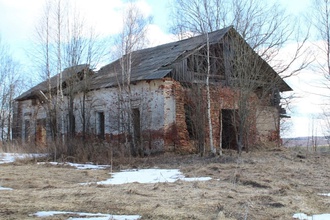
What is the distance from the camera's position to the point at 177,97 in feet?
54.9

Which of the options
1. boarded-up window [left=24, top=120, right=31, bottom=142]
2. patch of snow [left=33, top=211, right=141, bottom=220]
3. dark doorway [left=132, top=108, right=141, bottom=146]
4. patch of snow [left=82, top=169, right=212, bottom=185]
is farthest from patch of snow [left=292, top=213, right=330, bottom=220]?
boarded-up window [left=24, top=120, right=31, bottom=142]

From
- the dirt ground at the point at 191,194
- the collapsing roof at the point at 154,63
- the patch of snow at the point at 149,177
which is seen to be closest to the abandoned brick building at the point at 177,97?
the collapsing roof at the point at 154,63

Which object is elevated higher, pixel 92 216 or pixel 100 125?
pixel 100 125

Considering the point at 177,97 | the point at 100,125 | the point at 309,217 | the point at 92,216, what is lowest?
the point at 309,217

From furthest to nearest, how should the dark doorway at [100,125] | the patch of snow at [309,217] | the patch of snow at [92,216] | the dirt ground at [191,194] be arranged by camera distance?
1. the dark doorway at [100,125]
2. the dirt ground at [191,194]
3. the patch of snow at [309,217]
4. the patch of snow at [92,216]

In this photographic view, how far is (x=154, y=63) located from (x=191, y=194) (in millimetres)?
11898

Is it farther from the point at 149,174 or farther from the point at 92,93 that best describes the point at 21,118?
the point at 149,174

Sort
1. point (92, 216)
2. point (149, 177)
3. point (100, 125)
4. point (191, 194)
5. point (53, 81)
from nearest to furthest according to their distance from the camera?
point (92, 216) → point (191, 194) → point (149, 177) → point (100, 125) → point (53, 81)

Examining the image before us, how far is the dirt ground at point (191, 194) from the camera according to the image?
5.74 metres

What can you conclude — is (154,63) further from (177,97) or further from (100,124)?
(100,124)

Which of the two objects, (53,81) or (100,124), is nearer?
(100,124)

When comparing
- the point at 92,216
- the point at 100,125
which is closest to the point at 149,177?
the point at 92,216

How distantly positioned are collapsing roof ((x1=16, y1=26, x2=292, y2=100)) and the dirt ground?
6.72 metres

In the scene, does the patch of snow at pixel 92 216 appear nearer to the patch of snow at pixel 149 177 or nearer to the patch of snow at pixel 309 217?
the patch of snow at pixel 309 217
